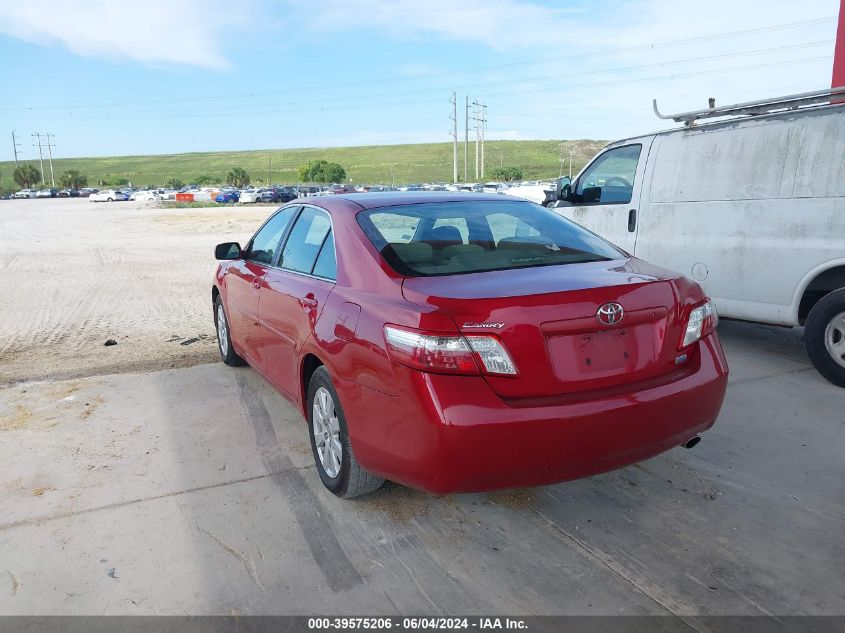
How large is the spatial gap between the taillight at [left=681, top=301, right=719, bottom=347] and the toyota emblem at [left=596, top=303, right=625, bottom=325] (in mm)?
456

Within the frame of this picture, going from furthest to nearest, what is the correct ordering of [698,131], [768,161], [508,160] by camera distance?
[508,160], [698,131], [768,161]

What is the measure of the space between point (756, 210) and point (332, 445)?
4.06m

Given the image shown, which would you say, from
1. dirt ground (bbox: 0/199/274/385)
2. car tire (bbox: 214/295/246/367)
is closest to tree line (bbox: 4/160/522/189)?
dirt ground (bbox: 0/199/274/385)

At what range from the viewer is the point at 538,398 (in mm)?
2703

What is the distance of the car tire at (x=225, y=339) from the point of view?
577 centimetres

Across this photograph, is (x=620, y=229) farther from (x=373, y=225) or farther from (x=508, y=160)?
(x=508, y=160)

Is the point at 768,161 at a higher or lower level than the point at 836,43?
lower

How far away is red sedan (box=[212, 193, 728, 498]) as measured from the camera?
2648mm

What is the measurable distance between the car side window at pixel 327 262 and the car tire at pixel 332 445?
1.64 ft

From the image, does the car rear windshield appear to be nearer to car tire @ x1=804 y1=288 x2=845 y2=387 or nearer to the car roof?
the car roof

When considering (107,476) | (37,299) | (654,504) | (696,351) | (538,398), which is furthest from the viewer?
(37,299)

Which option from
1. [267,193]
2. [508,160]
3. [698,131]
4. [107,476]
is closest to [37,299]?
[107,476]

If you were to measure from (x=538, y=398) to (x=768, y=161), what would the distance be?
3.85 meters

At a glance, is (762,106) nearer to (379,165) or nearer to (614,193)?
(614,193)
